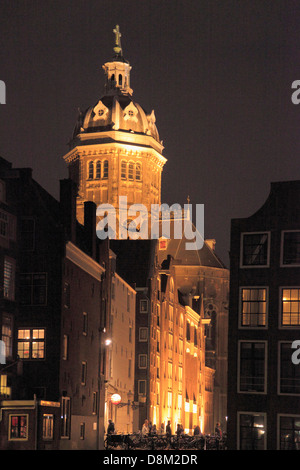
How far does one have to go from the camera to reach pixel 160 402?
111000 mm

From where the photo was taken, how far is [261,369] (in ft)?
212

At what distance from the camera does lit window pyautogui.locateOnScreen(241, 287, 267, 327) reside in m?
65.9

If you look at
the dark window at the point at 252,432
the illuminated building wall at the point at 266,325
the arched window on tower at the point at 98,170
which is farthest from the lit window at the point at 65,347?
the arched window on tower at the point at 98,170

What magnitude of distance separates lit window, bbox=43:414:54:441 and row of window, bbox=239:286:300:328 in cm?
1365

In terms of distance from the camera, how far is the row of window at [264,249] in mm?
65812

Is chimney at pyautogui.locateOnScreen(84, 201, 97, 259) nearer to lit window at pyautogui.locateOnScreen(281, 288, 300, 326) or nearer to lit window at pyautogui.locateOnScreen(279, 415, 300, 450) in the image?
lit window at pyautogui.locateOnScreen(281, 288, 300, 326)

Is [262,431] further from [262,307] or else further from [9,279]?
[9,279]

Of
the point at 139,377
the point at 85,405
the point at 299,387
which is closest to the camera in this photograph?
the point at 299,387

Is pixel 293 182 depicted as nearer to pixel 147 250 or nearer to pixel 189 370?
pixel 147 250

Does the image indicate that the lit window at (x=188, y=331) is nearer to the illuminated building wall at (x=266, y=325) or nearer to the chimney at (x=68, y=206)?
the chimney at (x=68, y=206)

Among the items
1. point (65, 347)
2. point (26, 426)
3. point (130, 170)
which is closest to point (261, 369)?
point (65, 347)

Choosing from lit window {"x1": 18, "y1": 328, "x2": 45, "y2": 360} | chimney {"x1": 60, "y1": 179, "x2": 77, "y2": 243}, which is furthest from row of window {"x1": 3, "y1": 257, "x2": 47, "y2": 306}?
chimney {"x1": 60, "y1": 179, "x2": 77, "y2": 243}
